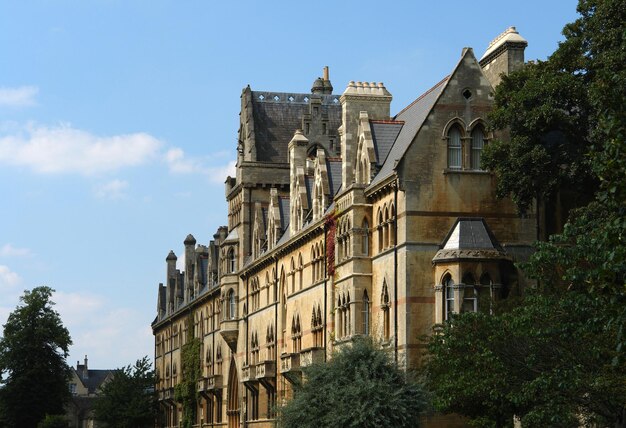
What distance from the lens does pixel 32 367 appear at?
354ft

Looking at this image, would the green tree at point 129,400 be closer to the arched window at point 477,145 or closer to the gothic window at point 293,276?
the gothic window at point 293,276

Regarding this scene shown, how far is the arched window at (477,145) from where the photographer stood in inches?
1989

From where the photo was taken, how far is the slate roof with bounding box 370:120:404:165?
179 feet

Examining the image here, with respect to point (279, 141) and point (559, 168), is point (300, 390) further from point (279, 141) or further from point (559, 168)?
point (279, 141)

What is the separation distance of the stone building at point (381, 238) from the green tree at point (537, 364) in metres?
5.43

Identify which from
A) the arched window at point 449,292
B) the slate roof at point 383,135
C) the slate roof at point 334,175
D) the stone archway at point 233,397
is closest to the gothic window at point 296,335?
the slate roof at point 334,175

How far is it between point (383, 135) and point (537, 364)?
65.6 feet

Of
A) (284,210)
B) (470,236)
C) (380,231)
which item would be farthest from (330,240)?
(284,210)

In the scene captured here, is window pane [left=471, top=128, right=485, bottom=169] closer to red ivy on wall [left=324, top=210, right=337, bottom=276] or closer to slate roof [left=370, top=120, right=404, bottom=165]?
slate roof [left=370, top=120, right=404, bottom=165]

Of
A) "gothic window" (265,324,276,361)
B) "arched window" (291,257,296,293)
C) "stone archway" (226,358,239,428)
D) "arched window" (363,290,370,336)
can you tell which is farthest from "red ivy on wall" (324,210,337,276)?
"stone archway" (226,358,239,428)

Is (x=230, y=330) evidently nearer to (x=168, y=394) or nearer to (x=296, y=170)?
→ (x=296, y=170)

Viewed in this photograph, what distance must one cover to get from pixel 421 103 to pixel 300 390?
43.6 feet

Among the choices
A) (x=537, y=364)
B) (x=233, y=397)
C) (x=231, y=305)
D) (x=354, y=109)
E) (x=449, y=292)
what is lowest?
(x=537, y=364)

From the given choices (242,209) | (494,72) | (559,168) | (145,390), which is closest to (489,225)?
(559,168)
